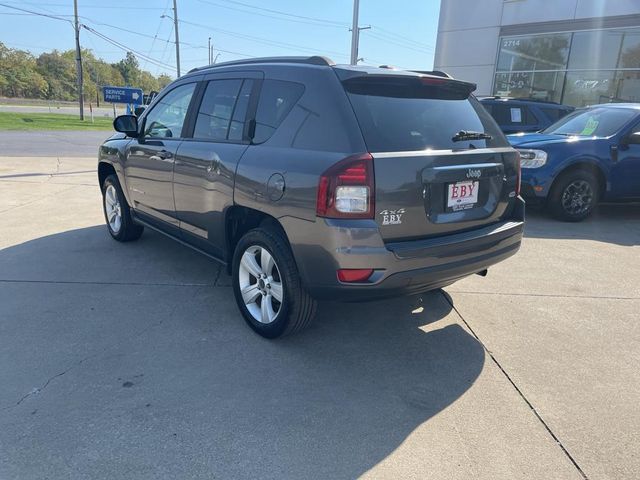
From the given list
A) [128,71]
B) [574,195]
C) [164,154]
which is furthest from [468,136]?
[128,71]

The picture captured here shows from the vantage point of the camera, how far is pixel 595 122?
743 centimetres

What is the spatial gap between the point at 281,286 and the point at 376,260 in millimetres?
772

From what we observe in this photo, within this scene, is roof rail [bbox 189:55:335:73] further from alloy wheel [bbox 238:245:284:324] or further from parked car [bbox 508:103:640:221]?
parked car [bbox 508:103:640:221]

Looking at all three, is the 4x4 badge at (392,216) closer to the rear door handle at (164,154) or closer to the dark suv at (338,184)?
the dark suv at (338,184)

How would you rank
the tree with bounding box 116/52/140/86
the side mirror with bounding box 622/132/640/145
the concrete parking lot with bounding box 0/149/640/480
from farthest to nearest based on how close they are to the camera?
the tree with bounding box 116/52/140/86, the side mirror with bounding box 622/132/640/145, the concrete parking lot with bounding box 0/149/640/480

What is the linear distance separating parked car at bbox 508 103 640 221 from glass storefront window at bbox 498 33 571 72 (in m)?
11.5

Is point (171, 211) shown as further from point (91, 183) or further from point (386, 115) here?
point (91, 183)

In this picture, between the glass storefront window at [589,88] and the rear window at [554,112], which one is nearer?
the rear window at [554,112]

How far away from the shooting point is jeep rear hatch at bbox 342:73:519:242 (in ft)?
9.02

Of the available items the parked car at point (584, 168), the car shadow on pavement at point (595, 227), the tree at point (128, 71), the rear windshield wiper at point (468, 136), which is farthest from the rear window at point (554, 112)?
the tree at point (128, 71)

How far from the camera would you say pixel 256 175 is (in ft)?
10.4

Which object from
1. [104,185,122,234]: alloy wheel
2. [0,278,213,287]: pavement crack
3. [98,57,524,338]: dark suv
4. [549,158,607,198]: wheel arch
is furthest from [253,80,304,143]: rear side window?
[549,158,607,198]: wheel arch

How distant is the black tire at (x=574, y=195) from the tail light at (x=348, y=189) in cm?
540

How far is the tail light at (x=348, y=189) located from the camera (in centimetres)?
265
